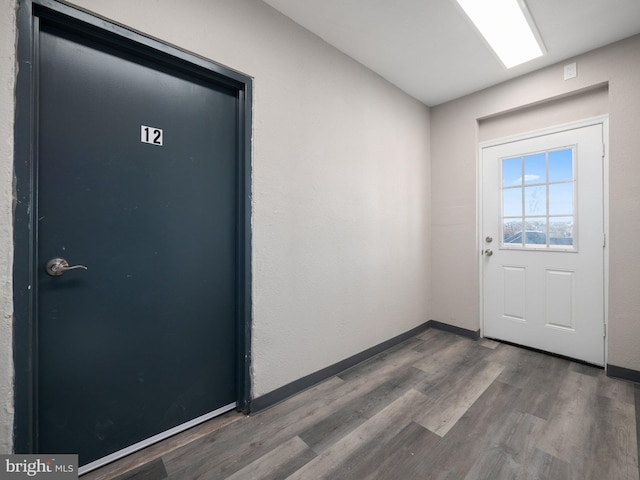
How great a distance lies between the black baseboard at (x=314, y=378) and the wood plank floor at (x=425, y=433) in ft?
0.16

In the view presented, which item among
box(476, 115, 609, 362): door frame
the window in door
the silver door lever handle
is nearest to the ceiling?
box(476, 115, 609, 362): door frame

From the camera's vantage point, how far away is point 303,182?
1983 millimetres

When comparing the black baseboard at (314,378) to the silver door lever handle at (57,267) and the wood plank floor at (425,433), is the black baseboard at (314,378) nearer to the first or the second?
the wood plank floor at (425,433)

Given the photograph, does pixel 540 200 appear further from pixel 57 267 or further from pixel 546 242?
pixel 57 267

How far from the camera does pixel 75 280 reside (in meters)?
1.25

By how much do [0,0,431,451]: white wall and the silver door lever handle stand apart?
0.13 metres

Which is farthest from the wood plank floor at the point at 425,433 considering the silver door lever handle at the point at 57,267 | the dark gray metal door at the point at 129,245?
the silver door lever handle at the point at 57,267

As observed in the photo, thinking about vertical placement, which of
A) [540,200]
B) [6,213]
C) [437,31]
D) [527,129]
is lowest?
[6,213]

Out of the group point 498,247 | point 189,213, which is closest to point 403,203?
point 498,247

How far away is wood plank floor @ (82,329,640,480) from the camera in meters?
1.31

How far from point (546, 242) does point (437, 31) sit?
2.13 metres

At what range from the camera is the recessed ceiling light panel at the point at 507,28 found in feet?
5.99

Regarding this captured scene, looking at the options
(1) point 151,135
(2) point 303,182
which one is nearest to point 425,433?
(2) point 303,182

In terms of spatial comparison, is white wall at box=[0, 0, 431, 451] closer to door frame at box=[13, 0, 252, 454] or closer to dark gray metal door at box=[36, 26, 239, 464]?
door frame at box=[13, 0, 252, 454]
